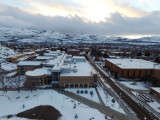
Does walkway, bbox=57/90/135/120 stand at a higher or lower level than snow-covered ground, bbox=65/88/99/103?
lower

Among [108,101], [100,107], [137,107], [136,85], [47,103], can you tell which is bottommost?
[137,107]

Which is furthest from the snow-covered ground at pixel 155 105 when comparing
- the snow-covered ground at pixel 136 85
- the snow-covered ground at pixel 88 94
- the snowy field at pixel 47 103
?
the snowy field at pixel 47 103

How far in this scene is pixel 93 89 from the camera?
148 feet

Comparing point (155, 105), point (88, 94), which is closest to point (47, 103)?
point (88, 94)

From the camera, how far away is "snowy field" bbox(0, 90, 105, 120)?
101 feet

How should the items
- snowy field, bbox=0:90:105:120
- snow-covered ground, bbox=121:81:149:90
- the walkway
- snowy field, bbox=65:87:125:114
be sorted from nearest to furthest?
the walkway
snowy field, bbox=0:90:105:120
snowy field, bbox=65:87:125:114
snow-covered ground, bbox=121:81:149:90

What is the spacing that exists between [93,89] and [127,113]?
14.9m

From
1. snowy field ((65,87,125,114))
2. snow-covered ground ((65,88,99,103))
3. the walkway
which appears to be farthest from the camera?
snow-covered ground ((65,88,99,103))

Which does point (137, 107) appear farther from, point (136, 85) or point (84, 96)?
point (136, 85)

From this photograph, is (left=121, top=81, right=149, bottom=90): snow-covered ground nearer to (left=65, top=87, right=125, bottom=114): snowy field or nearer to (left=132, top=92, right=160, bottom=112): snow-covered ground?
(left=132, top=92, right=160, bottom=112): snow-covered ground

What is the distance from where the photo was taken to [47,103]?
3484 cm

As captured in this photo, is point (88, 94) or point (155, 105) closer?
point (155, 105)

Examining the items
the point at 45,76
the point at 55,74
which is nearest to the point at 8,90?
the point at 45,76

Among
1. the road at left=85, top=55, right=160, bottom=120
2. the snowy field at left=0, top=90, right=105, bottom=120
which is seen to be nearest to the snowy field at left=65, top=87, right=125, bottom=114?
the road at left=85, top=55, right=160, bottom=120
